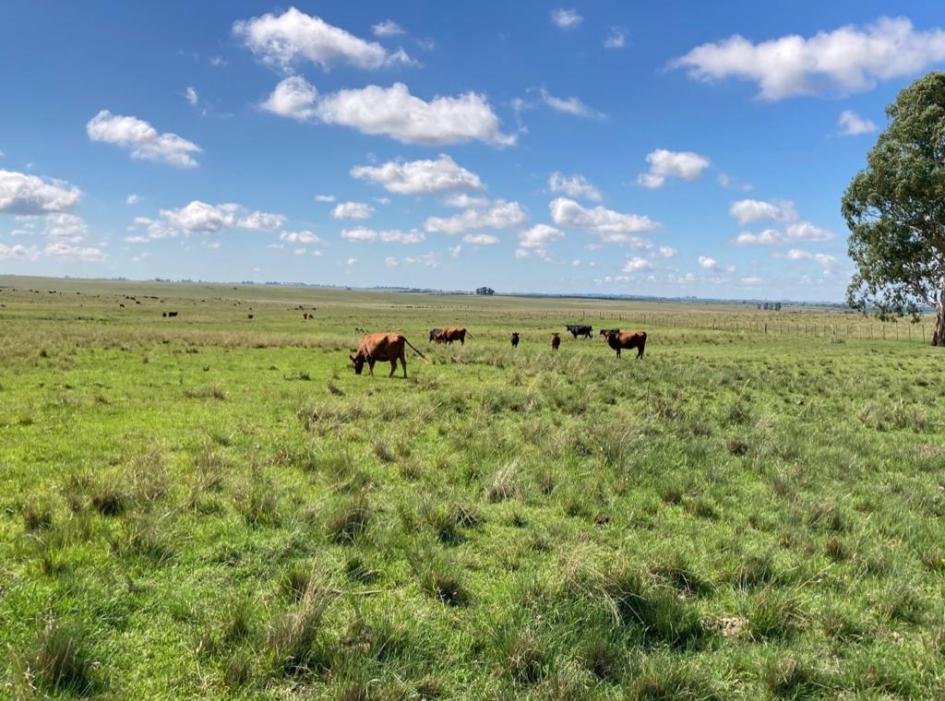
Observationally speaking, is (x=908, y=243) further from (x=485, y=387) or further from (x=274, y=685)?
(x=274, y=685)

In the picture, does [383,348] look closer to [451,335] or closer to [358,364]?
[358,364]

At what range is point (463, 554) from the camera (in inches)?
239

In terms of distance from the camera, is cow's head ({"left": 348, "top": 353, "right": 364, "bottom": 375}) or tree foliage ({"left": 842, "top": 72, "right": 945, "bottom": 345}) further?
tree foliage ({"left": 842, "top": 72, "right": 945, "bottom": 345})

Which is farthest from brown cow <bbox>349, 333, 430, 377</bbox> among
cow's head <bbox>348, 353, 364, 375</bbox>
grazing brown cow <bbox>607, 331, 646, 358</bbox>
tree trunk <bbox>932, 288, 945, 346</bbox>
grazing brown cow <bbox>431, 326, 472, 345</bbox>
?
tree trunk <bbox>932, 288, 945, 346</bbox>

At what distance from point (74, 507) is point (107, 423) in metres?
5.71

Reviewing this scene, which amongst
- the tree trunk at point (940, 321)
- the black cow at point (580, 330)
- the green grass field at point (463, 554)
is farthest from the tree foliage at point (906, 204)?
the green grass field at point (463, 554)

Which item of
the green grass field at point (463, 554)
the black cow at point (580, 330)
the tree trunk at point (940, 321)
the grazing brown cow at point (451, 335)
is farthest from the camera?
the black cow at point (580, 330)

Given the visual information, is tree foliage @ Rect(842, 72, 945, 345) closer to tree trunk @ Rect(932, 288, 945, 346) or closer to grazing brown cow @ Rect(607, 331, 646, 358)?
tree trunk @ Rect(932, 288, 945, 346)

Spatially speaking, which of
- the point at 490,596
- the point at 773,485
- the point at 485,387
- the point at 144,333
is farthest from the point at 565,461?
the point at 144,333

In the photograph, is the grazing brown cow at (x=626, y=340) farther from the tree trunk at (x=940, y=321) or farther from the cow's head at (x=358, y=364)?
the tree trunk at (x=940, y=321)

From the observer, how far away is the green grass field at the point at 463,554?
164 inches

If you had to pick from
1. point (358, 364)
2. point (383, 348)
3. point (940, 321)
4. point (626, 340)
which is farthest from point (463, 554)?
point (940, 321)

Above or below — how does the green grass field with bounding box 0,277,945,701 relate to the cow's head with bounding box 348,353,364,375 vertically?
below

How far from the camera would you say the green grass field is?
13.6ft
